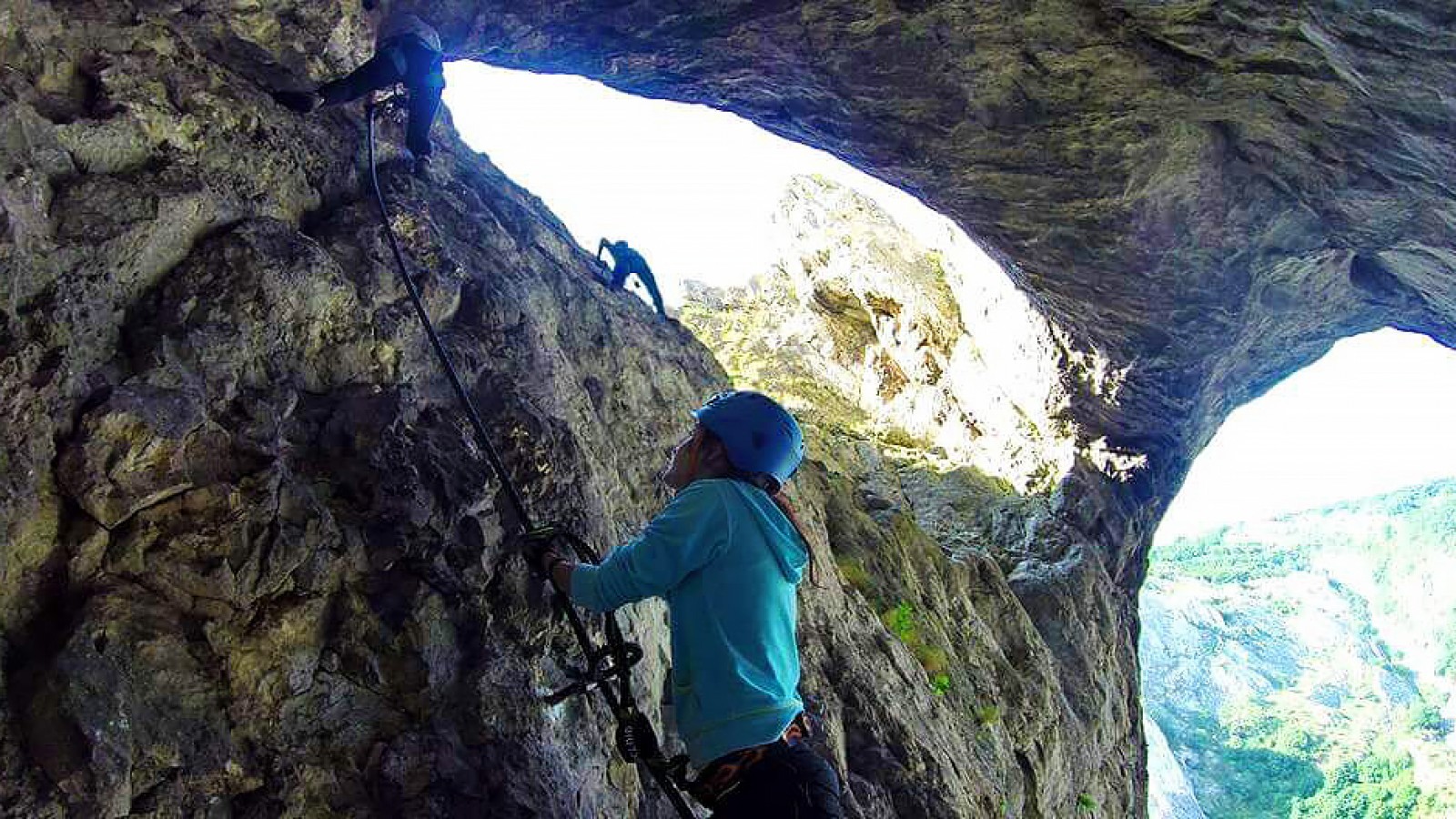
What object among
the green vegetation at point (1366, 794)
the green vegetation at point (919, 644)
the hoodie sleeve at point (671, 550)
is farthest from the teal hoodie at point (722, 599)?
the green vegetation at point (1366, 794)

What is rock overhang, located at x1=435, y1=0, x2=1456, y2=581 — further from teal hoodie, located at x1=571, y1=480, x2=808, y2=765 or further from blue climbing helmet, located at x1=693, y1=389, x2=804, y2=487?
teal hoodie, located at x1=571, y1=480, x2=808, y2=765

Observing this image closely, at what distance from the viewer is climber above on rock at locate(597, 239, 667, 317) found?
1028cm

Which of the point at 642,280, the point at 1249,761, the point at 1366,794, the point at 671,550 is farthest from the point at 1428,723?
the point at 671,550

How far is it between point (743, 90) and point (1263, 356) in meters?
9.69

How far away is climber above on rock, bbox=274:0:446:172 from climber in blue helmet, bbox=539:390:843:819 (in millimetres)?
4297

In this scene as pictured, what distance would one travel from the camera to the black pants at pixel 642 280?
10.2m

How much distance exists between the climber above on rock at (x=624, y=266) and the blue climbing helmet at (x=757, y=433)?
5.94 m

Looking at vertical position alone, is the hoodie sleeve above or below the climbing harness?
above

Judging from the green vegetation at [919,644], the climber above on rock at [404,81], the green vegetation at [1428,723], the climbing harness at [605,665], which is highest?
the climber above on rock at [404,81]

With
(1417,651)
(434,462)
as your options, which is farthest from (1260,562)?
(434,462)

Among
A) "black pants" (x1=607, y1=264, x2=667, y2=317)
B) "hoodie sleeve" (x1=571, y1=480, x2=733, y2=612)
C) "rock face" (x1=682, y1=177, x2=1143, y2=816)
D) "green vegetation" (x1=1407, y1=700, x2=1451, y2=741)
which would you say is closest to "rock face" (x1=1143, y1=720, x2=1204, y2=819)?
"green vegetation" (x1=1407, y1=700, x2=1451, y2=741)

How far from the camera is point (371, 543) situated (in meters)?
4.68

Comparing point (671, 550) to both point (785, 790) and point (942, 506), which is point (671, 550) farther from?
point (942, 506)

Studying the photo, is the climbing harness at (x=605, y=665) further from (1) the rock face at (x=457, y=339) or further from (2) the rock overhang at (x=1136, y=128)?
(2) the rock overhang at (x=1136, y=128)
